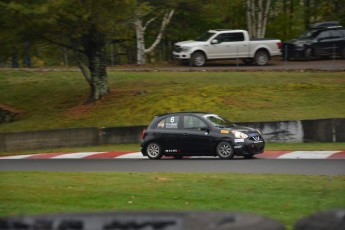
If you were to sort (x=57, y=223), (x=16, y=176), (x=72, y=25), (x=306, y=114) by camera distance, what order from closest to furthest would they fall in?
(x=57, y=223), (x=16, y=176), (x=306, y=114), (x=72, y=25)

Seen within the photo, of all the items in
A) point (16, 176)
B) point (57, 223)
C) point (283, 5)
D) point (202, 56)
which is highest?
point (283, 5)

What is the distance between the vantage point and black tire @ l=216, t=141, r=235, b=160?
1938 cm

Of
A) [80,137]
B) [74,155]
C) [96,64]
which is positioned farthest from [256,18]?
[74,155]

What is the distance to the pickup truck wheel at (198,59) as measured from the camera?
39094 mm

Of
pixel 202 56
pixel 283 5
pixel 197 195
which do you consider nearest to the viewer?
pixel 197 195

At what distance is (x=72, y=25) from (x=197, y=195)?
1962 centimetres

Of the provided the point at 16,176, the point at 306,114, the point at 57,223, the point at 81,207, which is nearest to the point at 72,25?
the point at 306,114

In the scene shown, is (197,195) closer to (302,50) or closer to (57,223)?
(57,223)

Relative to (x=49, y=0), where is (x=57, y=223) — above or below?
below

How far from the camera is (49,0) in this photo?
2723cm

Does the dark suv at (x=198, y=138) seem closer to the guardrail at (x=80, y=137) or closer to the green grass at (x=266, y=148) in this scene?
the green grass at (x=266, y=148)

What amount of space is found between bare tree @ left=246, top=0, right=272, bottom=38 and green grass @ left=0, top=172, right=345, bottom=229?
105 feet

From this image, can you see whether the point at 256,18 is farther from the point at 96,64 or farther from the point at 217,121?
the point at 217,121

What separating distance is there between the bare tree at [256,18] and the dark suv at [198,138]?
25.3m
